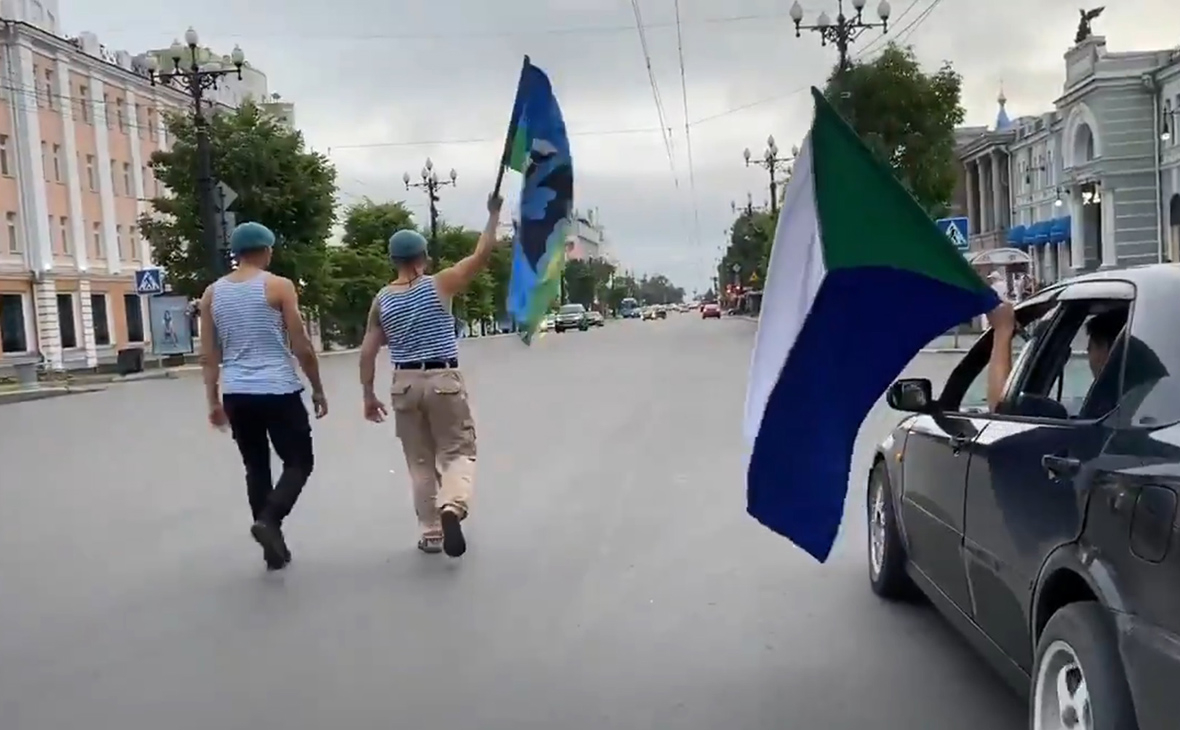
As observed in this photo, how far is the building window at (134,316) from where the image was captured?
56.7 metres

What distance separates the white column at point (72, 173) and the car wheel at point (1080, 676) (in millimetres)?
53780

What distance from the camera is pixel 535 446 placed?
40.6ft

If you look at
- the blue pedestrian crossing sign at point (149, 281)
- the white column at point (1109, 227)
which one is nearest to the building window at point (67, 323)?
the blue pedestrian crossing sign at point (149, 281)

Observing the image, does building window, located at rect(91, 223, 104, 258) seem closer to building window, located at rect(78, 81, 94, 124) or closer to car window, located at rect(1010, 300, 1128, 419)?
building window, located at rect(78, 81, 94, 124)

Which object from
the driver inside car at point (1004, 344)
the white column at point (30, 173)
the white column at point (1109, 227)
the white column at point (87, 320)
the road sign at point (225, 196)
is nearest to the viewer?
the driver inside car at point (1004, 344)

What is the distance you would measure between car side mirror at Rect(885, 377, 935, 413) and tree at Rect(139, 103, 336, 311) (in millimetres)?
39449

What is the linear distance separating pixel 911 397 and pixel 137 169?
58.6 metres

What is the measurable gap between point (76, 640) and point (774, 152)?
48.7 m

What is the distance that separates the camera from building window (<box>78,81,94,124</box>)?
52781 mm

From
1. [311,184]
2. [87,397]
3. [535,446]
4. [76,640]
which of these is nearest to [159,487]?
[535,446]

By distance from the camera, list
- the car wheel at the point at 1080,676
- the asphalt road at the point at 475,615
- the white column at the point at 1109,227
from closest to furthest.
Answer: the car wheel at the point at 1080,676, the asphalt road at the point at 475,615, the white column at the point at 1109,227

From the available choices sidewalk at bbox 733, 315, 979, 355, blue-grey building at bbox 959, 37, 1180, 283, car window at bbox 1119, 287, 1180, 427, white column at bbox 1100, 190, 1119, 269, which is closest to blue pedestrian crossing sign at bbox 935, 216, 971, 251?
sidewalk at bbox 733, 315, 979, 355

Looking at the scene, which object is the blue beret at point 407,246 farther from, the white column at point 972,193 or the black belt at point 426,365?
the white column at point 972,193

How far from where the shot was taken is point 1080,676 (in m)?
3.15
